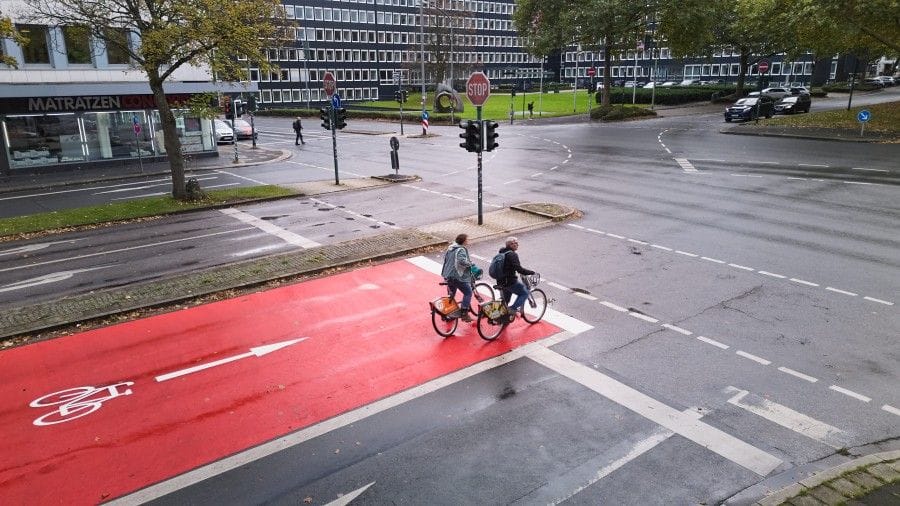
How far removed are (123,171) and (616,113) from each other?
37313 mm

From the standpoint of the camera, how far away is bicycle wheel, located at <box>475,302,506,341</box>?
1004 cm

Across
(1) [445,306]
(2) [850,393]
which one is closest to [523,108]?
(1) [445,306]

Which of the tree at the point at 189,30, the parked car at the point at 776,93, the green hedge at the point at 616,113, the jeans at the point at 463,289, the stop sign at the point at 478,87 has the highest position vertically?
the tree at the point at 189,30

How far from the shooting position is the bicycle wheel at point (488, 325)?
10.0 m

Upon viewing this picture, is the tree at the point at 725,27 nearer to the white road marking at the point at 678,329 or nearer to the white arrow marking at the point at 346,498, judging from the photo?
the white road marking at the point at 678,329

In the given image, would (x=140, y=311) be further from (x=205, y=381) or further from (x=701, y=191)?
(x=701, y=191)

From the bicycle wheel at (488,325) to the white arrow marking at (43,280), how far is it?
397 inches

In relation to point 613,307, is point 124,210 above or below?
above

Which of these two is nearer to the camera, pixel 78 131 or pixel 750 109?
pixel 78 131

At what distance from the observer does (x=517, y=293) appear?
10117mm

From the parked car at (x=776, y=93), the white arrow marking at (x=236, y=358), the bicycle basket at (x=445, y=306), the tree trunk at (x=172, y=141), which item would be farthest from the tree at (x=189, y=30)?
the parked car at (x=776, y=93)

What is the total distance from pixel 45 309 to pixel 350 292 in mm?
5847

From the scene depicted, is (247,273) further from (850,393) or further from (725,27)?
(725,27)

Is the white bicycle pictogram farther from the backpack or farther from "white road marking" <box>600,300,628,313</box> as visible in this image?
"white road marking" <box>600,300,628,313</box>
